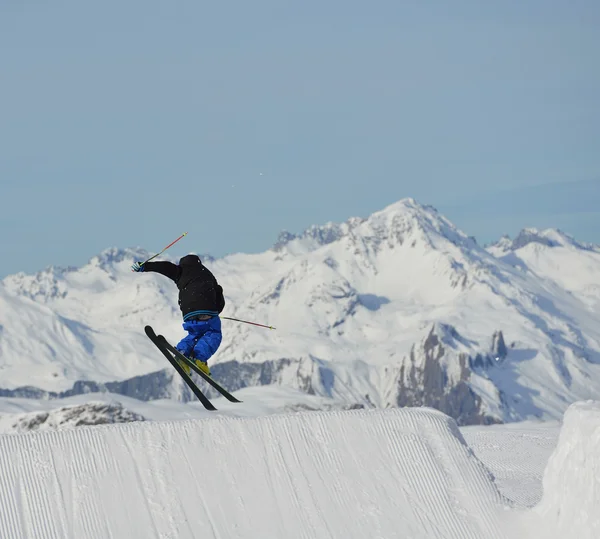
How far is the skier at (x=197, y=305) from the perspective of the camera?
2294 cm

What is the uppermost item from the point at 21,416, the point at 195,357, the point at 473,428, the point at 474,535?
the point at 195,357

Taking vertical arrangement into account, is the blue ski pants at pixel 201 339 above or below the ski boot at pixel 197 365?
above

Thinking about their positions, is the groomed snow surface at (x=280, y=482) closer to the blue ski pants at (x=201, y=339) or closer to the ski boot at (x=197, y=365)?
the ski boot at (x=197, y=365)

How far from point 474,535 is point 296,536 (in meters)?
3.20

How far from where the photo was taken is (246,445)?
21500 mm

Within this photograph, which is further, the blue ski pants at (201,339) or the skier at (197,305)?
the blue ski pants at (201,339)

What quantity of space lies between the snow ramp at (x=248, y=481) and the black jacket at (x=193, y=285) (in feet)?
7.87

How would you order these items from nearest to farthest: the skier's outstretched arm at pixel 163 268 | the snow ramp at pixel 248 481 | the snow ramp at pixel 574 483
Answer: the snow ramp at pixel 574 483
the snow ramp at pixel 248 481
the skier's outstretched arm at pixel 163 268

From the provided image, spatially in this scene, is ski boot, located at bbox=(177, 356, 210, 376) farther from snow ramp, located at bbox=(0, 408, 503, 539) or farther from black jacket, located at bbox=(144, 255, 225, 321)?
snow ramp, located at bbox=(0, 408, 503, 539)

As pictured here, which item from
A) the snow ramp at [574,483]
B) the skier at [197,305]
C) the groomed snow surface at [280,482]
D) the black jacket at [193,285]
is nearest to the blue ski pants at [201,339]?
the skier at [197,305]

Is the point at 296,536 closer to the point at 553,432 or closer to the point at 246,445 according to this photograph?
the point at 246,445

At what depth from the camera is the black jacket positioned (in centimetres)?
2292

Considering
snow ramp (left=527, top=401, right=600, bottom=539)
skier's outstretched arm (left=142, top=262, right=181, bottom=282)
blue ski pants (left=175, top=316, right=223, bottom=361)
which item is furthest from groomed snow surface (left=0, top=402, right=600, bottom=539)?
skier's outstretched arm (left=142, top=262, right=181, bottom=282)

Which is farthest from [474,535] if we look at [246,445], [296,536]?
[246,445]
